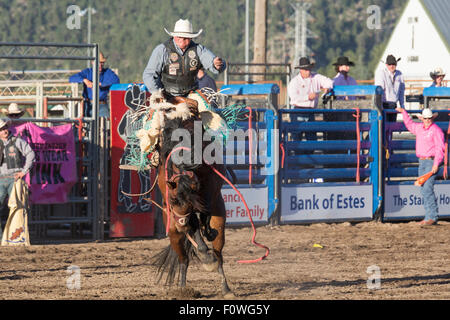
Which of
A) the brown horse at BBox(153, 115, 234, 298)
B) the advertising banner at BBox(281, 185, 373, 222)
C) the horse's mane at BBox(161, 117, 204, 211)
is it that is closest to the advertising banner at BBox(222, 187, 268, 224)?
the advertising banner at BBox(281, 185, 373, 222)

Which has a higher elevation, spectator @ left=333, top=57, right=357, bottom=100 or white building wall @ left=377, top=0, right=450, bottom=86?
white building wall @ left=377, top=0, right=450, bottom=86

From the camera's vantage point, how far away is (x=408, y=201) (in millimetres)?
13328

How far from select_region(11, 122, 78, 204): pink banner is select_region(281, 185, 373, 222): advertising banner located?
328 cm

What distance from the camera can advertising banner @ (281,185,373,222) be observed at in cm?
1248

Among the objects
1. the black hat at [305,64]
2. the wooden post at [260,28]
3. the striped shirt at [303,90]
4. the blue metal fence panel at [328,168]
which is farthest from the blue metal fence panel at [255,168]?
the wooden post at [260,28]

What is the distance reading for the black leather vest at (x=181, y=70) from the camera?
7.61 metres

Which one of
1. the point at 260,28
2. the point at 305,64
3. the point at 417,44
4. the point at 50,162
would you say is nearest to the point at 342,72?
the point at 305,64

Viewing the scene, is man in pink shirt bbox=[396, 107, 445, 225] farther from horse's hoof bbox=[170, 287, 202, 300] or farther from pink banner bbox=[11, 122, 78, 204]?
horse's hoof bbox=[170, 287, 202, 300]

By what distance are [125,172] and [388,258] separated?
397cm

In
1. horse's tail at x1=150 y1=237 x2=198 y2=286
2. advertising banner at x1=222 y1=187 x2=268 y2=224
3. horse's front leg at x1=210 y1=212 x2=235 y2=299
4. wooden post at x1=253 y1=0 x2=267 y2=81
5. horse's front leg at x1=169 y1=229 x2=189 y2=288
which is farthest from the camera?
wooden post at x1=253 y1=0 x2=267 y2=81

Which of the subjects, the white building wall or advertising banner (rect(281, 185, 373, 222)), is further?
the white building wall

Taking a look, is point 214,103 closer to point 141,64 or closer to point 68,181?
Result: point 68,181

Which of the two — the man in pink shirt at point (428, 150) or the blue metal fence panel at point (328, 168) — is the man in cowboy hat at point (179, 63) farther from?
the man in pink shirt at point (428, 150)

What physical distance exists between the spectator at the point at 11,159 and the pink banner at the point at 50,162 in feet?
0.57
